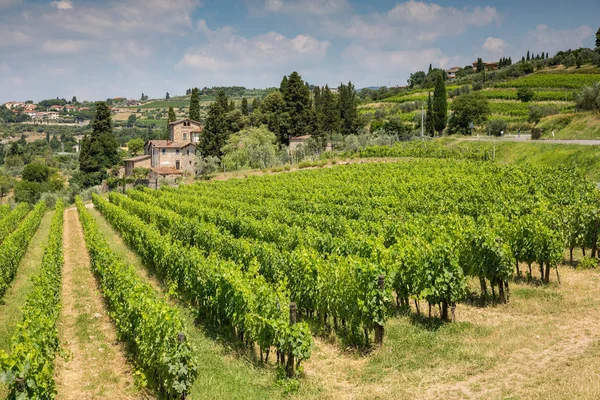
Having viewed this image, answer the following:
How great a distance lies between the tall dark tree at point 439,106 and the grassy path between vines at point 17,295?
174ft

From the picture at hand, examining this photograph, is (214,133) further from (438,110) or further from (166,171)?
(438,110)

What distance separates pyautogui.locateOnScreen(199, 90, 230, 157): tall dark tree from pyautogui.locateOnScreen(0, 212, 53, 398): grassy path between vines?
43.0m

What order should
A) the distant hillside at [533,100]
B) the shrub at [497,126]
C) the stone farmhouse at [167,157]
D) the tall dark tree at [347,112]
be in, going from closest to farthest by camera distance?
the shrub at [497,126], the distant hillside at [533,100], the stone farmhouse at [167,157], the tall dark tree at [347,112]

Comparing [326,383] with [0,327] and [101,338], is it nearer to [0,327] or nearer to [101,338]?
[101,338]

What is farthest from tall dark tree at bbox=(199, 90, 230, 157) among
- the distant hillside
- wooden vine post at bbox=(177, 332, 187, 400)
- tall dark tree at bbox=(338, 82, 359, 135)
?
wooden vine post at bbox=(177, 332, 187, 400)

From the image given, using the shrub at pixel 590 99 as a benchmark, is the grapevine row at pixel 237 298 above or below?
below

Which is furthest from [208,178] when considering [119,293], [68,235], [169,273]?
[119,293]

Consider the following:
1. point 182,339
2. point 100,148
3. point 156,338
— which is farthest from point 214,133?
point 182,339

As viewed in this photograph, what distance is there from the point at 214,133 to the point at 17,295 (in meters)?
57.0

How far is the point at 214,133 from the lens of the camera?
73625mm

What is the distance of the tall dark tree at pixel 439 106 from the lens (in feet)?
216

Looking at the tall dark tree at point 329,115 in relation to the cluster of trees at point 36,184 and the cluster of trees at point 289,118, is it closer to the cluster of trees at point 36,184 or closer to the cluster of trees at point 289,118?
the cluster of trees at point 289,118

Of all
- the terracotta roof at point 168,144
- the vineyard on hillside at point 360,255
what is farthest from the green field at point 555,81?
the vineyard on hillside at point 360,255

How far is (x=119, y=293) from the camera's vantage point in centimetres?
1257
